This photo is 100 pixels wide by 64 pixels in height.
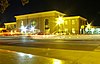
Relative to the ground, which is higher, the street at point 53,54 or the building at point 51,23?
the building at point 51,23

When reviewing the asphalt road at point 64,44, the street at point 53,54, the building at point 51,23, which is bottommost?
the asphalt road at point 64,44

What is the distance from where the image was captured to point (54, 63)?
32.6 feet

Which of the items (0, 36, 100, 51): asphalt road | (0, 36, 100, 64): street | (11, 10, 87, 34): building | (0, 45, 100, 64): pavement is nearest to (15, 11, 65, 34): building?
(11, 10, 87, 34): building

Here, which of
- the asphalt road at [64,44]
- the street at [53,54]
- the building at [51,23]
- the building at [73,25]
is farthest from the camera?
the building at [73,25]

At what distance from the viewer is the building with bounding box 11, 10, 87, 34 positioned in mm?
90188

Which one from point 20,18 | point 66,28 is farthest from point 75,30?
point 20,18

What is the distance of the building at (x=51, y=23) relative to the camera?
296 ft

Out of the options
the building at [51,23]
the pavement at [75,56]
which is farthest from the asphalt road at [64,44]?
the building at [51,23]

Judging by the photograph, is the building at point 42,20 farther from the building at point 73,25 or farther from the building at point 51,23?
the building at point 73,25

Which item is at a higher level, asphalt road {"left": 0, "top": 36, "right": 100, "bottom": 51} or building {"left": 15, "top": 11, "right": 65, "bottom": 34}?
building {"left": 15, "top": 11, "right": 65, "bottom": 34}

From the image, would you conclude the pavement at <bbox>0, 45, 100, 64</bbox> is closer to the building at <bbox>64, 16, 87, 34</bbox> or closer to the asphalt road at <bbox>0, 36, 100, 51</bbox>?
the asphalt road at <bbox>0, 36, 100, 51</bbox>

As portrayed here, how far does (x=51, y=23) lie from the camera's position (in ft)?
299

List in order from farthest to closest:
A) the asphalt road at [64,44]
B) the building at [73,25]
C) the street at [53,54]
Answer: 1. the building at [73,25]
2. the asphalt road at [64,44]
3. the street at [53,54]

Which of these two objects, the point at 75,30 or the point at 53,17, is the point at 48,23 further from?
the point at 75,30
